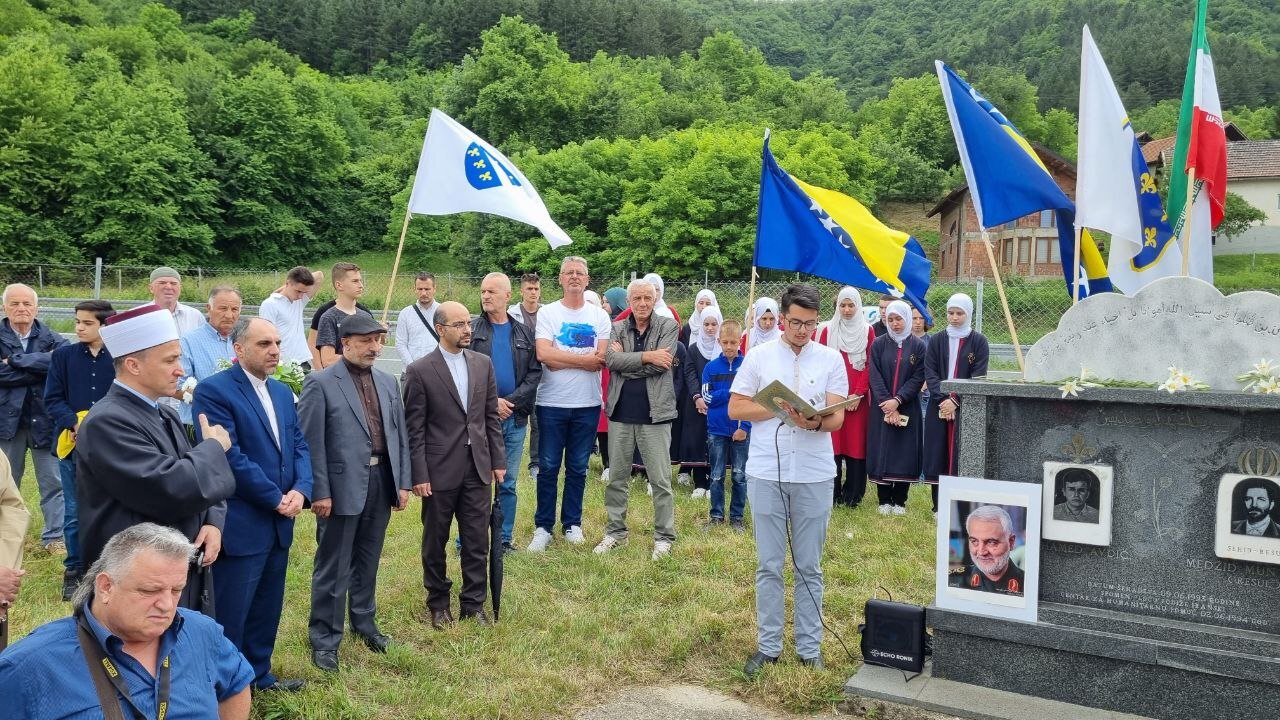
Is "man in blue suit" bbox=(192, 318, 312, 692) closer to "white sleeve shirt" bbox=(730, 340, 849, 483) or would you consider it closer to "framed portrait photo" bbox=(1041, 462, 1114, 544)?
"white sleeve shirt" bbox=(730, 340, 849, 483)

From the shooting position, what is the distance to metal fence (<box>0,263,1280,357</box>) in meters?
15.6

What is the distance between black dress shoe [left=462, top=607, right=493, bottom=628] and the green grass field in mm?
116

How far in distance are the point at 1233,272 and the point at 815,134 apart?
2067 cm

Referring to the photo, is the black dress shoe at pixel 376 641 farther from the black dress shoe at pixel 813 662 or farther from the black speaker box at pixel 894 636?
the black speaker box at pixel 894 636

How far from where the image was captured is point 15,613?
546cm

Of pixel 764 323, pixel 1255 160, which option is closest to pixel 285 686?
pixel 764 323

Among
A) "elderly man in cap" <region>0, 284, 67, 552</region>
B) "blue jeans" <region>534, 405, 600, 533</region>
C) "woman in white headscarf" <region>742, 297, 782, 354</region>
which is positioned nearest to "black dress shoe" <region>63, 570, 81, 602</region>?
"elderly man in cap" <region>0, 284, 67, 552</region>

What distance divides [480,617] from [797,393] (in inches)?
96.3

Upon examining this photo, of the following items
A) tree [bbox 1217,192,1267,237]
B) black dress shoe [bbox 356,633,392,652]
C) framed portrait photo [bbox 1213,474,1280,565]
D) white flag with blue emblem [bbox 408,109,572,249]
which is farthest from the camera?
tree [bbox 1217,192,1267,237]

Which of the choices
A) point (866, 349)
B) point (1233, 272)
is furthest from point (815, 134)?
point (866, 349)

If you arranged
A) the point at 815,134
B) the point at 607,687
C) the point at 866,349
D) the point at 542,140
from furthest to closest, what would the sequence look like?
the point at 542,140 < the point at 815,134 < the point at 866,349 < the point at 607,687

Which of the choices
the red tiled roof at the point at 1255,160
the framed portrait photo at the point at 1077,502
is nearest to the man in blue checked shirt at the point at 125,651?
the framed portrait photo at the point at 1077,502

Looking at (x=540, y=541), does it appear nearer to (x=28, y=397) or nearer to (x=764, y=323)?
(x=764, y=323)

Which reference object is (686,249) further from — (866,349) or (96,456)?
(96,456)
